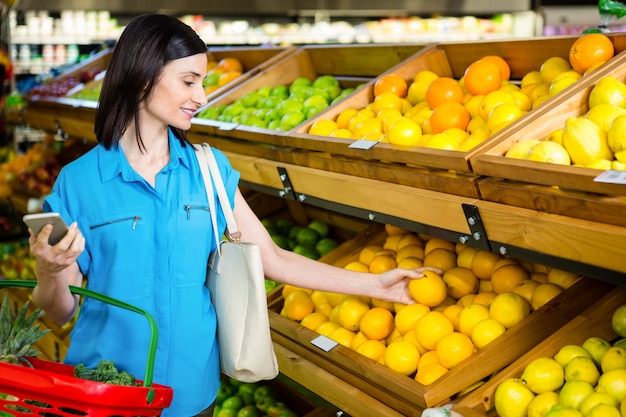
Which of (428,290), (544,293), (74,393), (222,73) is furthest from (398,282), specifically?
(222,73)

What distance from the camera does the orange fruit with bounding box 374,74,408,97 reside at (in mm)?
2664

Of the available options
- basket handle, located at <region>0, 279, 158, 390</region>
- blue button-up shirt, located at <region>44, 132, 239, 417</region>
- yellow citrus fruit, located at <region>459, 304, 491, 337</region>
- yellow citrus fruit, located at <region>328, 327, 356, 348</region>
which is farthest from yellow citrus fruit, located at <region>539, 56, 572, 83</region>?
basket handle, located at <region>0, 279, 158, 390</region>

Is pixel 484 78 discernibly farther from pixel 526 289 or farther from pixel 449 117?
pixel 526 289

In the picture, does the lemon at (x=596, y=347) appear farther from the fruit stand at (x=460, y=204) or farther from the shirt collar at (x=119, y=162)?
the shirt collar at (x=119, y=162)

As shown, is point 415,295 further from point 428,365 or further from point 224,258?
point 224,258

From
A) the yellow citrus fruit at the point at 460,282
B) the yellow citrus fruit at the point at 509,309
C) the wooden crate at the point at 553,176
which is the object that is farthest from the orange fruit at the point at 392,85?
the yellow citrus fruit at the point at 509,309

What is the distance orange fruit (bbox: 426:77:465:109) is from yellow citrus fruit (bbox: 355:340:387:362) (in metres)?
0.82

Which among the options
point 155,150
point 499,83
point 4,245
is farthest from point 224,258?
point 4,245

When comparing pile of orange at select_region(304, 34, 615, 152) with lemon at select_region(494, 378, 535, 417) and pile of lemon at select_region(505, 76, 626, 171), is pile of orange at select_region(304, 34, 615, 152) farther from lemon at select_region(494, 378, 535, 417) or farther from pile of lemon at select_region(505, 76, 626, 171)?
lemon at select_region(494, 378, 535, 417)

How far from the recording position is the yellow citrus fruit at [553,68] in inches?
87.0

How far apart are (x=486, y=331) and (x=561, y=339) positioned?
0.19 metres

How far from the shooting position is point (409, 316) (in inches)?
83.2

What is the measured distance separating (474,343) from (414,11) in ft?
28.4

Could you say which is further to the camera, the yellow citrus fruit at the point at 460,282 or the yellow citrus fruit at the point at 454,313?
the yellow citrus fruit at the point at 460,282
